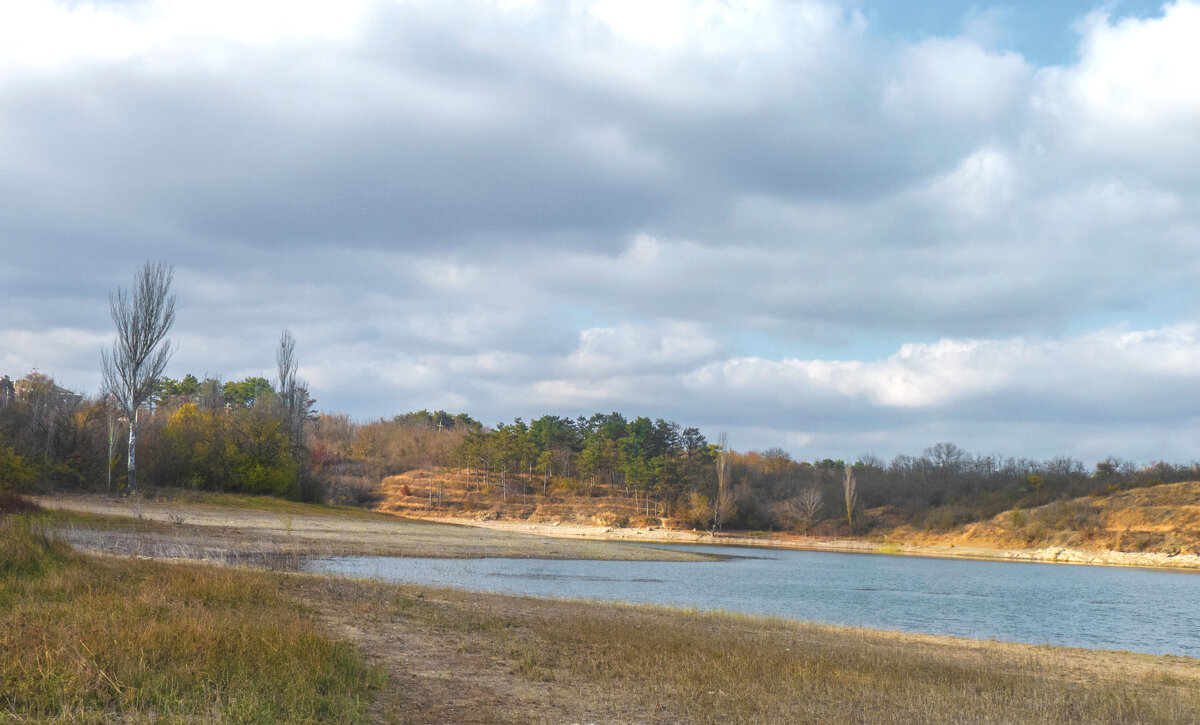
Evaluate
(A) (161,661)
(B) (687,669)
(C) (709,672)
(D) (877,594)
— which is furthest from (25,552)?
(D) (877,594)

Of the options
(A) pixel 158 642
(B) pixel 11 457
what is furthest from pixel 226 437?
(A) pixel 158 642

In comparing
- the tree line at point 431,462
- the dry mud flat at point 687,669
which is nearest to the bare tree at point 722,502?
the tree line at point 431,462

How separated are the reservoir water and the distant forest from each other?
900 inches

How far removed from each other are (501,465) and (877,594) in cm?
10627

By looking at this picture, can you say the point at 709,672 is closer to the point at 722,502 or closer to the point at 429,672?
the point at 429,672

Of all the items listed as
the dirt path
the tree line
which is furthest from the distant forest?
the dirt path

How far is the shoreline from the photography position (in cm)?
8925

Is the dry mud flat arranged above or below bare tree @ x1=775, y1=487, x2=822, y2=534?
above

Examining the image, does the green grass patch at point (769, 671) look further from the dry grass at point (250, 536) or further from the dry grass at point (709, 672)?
the dry grass at point (250, 536)

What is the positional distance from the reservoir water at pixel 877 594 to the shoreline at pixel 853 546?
103 ft

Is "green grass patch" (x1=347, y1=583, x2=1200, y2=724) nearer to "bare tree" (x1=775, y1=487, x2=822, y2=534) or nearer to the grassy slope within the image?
the grassy slope

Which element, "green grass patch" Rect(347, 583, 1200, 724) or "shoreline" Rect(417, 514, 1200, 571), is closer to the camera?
"green grass patch" Rect(347, 583, 1200, 724)

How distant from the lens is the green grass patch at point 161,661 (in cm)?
812

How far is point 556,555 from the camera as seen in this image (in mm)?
54188
